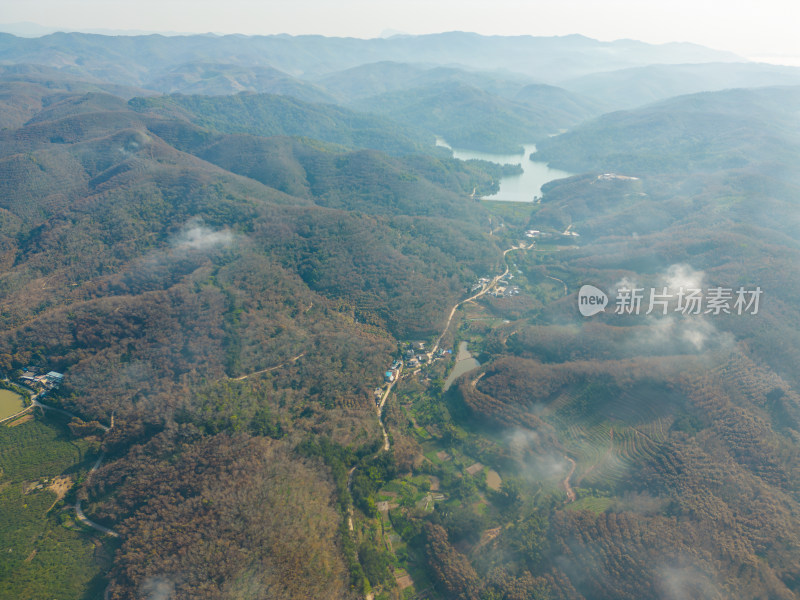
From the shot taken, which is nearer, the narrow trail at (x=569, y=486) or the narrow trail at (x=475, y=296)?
the narrow trail at (x=569, y=486)

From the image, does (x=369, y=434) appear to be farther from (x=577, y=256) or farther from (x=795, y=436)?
(x=577, y=256)

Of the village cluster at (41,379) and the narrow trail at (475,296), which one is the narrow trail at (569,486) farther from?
the village cluster at (41,379)

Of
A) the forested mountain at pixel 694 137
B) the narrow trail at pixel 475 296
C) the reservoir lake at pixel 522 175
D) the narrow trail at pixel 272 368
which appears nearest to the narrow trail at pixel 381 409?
the narrow trail at pixel 475 296

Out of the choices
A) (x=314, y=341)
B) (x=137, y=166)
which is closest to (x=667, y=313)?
(x=314, y=341)

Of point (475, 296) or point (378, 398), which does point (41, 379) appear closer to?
point (378, 398)

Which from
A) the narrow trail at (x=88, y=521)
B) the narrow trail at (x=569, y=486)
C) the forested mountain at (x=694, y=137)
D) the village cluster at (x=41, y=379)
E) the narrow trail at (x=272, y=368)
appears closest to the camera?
the narrow trail at (x=88, y=521)

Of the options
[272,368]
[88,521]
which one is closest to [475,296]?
[272,368]

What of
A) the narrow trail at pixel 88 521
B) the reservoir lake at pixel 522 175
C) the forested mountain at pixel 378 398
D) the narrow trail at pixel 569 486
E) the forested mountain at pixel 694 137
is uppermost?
the forested mountain at pixel 694 137

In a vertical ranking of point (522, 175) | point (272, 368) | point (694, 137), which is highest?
point (694, 137)

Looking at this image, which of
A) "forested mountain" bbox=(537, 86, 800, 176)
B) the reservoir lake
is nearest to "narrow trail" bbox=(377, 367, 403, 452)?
the reservoir lake
